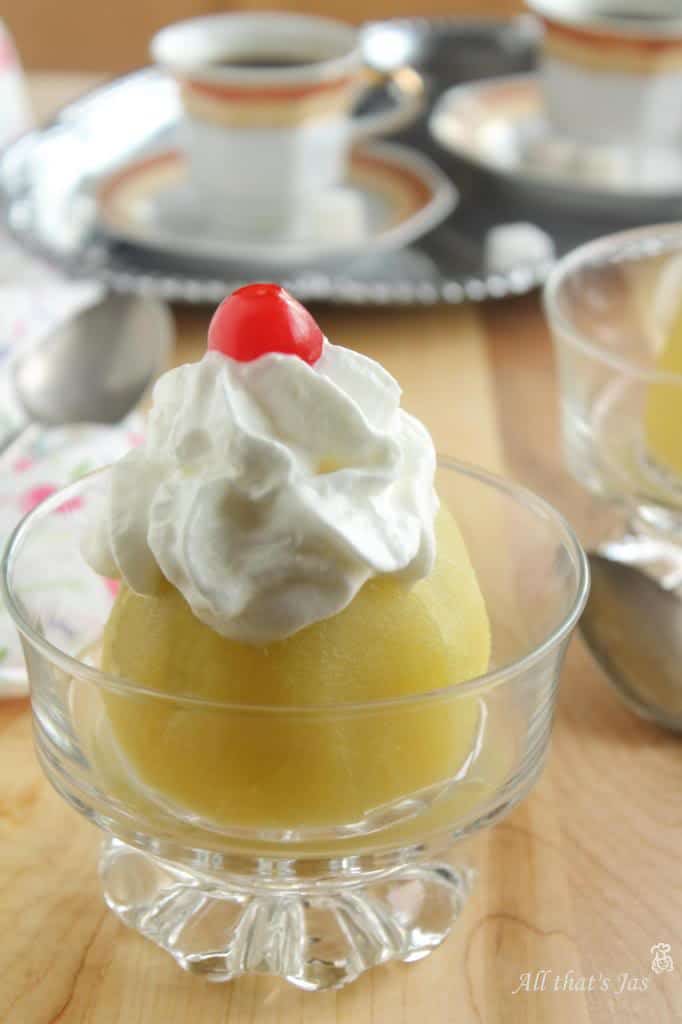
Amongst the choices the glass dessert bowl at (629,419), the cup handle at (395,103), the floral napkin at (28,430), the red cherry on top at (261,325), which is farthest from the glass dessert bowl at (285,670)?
the cup handle at (395,103)

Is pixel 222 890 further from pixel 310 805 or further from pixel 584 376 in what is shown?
pixel 584 376

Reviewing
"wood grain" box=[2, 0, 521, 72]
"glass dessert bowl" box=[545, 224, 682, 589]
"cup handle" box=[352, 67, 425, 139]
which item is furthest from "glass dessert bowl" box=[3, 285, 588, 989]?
"wood grain" box=[2, 0, 521, 72]

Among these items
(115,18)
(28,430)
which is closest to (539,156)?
(28,430)

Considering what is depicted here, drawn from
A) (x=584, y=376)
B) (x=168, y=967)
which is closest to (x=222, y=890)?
(x=168, y=967)

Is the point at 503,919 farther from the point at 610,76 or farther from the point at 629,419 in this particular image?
the point at 610,76

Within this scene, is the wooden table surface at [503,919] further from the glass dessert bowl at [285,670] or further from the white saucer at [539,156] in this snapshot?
the white saucer at [539,156]

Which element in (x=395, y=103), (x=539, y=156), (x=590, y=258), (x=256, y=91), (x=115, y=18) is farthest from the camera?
(x=115, y=18)
